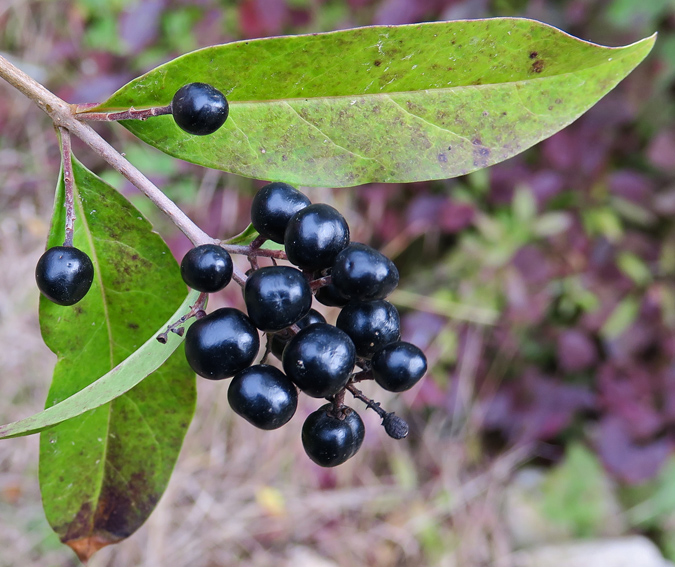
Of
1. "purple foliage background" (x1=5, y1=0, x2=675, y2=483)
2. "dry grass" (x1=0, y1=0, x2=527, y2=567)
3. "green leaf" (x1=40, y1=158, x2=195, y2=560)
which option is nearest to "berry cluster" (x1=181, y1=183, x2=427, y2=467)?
"green leaf" (x1=40, y1=158, x2=195, y2=560)

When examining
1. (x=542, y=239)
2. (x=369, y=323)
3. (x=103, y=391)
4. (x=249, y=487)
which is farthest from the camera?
(x=249, y=487)

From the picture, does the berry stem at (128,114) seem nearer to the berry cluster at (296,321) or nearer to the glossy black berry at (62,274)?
the berry cluster at (296,321)

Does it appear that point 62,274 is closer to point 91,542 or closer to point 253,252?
point 253,252

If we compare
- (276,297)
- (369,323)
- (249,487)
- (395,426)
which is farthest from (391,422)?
(249,487)

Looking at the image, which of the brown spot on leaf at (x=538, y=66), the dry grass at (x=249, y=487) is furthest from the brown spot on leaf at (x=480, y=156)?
the dry grass at (x=249, y=487)

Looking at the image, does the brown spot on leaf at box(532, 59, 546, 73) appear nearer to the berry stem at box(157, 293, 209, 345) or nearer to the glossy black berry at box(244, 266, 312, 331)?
the glossy black berry at box(244, 266, 312, 331)

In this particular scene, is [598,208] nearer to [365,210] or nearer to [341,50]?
[365,210]
